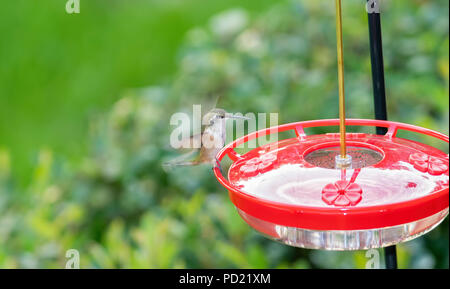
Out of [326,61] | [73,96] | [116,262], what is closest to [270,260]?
[116,262]

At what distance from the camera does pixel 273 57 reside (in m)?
3.18

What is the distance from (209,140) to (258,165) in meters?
0.18

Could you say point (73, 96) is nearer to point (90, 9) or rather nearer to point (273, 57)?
point (90, 9)

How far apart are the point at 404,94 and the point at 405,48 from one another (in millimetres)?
360

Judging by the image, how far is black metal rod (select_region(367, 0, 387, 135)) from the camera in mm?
1441

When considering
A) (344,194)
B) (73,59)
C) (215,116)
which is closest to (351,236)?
(344,194)

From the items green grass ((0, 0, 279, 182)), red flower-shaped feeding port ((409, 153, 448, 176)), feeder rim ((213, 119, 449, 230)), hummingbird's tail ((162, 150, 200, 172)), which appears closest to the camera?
feeder rim ((213, 119, 449, 230))

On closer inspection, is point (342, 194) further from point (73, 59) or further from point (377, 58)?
point (73, 59)

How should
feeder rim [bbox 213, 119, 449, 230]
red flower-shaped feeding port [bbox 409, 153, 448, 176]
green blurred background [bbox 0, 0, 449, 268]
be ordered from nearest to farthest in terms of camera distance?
feeder rim [bbox 213, 119, 449, 230], red flower-shaped feeding port [bbox 409, 153, 448, 176], green blurred background [bbox 0, 0, 449, 268]

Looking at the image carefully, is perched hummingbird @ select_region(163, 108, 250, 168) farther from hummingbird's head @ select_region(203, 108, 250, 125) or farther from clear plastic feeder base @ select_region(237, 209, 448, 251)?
clear plastic feeder base @ select_region(237, 209, 448, 251)

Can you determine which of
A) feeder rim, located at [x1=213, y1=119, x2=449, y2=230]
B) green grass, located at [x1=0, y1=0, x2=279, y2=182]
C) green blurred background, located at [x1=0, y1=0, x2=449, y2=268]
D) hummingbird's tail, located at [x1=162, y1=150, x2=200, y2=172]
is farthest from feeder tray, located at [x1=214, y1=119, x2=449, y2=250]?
green grass, located at [x1=0, y1=0, x2=279, y2=182]

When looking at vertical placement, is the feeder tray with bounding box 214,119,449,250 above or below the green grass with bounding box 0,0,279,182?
below

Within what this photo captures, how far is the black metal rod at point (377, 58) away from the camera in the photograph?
144 centimetres

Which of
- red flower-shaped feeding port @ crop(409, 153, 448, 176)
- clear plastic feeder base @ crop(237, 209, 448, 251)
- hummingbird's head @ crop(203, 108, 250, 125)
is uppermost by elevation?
hummingbird's head @ crop(203, 108, 250, 125)
